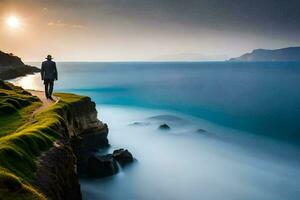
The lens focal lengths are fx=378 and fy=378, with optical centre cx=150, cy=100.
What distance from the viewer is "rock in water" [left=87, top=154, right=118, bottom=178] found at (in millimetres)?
35250

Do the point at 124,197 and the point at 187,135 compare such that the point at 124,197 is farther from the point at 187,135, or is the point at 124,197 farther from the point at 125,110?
the point at 125,110

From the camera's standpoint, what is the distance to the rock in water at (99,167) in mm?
35250

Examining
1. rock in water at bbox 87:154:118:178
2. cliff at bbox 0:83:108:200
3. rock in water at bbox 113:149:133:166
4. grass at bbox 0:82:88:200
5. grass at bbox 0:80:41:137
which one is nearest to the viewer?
grass at bbox 0:82:88:200

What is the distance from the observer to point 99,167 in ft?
116

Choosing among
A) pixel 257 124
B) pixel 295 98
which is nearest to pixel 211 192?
pixel 257 124

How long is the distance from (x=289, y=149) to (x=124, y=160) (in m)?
27.2

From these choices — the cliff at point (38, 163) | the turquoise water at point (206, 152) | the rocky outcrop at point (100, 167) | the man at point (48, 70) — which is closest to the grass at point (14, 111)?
the cliff at point (38, 163)

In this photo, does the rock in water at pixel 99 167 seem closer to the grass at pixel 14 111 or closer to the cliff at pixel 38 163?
the grass at pixel 14 111

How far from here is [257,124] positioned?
75.8 m

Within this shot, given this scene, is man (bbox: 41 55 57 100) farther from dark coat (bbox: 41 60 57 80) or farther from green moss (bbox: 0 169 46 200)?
green moss (bbox: 0 169 46 200)

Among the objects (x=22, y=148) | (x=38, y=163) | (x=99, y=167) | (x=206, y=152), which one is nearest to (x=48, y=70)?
(x=99, y=167)

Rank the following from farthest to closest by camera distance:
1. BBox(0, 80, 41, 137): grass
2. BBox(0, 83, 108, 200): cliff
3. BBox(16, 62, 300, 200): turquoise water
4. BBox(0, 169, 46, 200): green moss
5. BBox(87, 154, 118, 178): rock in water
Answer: BBox(16, 62, 300, 200): turquoise water
BBox(87, 154, 118, 178): rock in water
BBox(0, 80, 41, 137): grass
BBox(0, 83, 108, 200): cliff
BBox(0, 169, 46, 200): green moss

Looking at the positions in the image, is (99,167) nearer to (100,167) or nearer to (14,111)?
(100,167)

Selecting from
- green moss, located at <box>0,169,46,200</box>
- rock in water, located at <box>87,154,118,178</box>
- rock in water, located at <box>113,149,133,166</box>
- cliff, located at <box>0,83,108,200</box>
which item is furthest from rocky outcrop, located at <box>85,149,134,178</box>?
green moss, located at <box>0,169,46,200</box>
